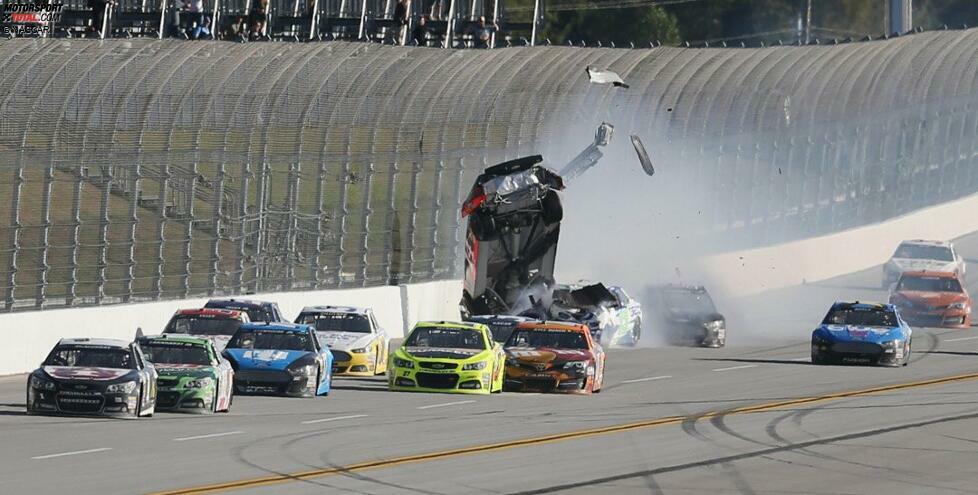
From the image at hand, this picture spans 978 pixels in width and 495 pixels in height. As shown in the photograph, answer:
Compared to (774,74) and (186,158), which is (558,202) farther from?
(774,74)

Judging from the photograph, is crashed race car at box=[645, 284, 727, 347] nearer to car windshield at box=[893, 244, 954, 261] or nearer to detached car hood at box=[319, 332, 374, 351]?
detached car hood at box=[319, 332, 374, 351]

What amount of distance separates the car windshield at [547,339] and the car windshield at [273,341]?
12.5 feet

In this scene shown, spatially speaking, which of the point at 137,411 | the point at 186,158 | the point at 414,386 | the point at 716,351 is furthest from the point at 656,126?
the point at 137,411

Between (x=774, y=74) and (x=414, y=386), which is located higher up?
(x=774, y=74)

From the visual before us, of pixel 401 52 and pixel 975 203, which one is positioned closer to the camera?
pixel 401 52

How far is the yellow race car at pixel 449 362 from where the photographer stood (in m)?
30.2

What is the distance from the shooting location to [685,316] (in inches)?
1718

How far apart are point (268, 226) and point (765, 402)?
44.0ft

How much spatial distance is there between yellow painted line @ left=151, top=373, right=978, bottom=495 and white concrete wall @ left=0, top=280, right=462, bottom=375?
1030 centimetres

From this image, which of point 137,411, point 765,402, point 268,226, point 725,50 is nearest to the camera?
point 137,411

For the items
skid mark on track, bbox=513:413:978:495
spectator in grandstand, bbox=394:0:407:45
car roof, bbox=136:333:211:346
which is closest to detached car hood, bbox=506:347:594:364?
skid mark on track, bbox=513:413:978:495

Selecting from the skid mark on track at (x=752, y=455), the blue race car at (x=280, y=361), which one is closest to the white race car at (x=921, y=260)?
the skid mark on track at (x=752, y=455)

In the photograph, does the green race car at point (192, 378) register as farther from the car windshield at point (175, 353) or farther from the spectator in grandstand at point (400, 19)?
the spectator in grandstand at point (400, 19)

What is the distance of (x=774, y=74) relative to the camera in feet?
192
